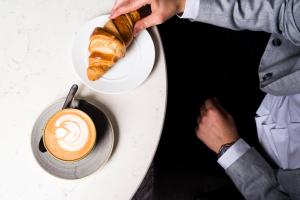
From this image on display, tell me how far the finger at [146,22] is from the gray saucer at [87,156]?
23 centimetres

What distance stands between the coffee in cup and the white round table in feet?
0.28

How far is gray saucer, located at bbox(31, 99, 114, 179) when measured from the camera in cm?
78

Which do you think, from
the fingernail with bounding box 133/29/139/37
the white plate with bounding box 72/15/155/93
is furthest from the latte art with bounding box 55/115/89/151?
the fingernail with bounding box 133/29/139/37

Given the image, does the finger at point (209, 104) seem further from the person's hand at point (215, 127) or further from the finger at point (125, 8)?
the finger at point (125, 8)

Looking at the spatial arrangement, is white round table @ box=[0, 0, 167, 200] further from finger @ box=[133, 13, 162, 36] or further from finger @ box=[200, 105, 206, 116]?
finger @ box=[200, 105, 206, 116]

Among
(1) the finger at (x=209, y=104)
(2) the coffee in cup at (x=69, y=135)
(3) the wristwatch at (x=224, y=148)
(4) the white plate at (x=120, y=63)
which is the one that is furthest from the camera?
(1) the finger at (x=209, y=104)

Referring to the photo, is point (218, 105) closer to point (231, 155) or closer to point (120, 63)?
point (231, 155)

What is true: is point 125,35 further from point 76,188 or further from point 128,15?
point 76,188

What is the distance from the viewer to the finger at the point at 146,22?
0.87m

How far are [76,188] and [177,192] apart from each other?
687mm

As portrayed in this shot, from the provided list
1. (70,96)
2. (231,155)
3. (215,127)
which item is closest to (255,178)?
(231,155)

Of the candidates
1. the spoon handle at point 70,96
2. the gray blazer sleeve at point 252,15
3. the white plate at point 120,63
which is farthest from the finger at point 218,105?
the spoon handle at point 70,96

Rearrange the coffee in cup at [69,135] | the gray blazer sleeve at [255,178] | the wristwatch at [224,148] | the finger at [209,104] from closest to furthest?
1. the coffee in cup at [69,135]
2. the gray blazer sleeve at [255,178]
3. the wristwatch at [224,148]
4. the finger at [209,104]

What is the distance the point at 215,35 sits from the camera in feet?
4.58
